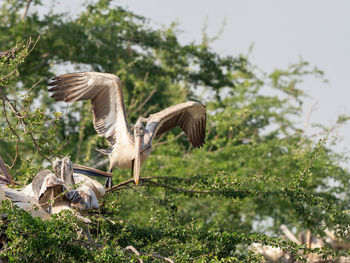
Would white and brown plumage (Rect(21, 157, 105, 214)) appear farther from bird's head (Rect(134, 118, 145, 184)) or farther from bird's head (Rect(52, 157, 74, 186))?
bird's head (Rect(134, 118, 145, 184))

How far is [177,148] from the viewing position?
1805 cm

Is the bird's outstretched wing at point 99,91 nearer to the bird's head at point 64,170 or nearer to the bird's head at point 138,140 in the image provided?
the bird's head at point 138,140

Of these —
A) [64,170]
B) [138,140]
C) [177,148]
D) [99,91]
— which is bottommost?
[177,148]

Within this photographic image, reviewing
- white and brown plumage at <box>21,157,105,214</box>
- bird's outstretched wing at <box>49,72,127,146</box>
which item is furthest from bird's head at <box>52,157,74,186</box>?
bird's outstretched wing at <box>49,72,127,146</box>

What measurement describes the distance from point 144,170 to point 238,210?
2.26 meters

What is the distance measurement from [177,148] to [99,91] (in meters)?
8.07

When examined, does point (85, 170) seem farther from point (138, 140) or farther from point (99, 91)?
point (99, 91)

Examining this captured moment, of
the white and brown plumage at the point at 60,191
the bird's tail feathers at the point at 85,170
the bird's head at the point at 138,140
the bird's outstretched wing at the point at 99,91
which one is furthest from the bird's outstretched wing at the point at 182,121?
the white and brown plumage at the point at 60,191

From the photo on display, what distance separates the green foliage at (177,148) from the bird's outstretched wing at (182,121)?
67 cm

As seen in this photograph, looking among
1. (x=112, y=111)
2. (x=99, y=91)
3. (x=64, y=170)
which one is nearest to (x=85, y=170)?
(x=64, y=170)

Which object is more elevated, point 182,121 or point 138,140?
point 138,140

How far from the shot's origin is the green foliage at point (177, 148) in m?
7.94

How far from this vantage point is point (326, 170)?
1630 cm

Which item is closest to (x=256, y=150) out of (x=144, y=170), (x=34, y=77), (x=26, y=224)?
(x=144, y=170)
